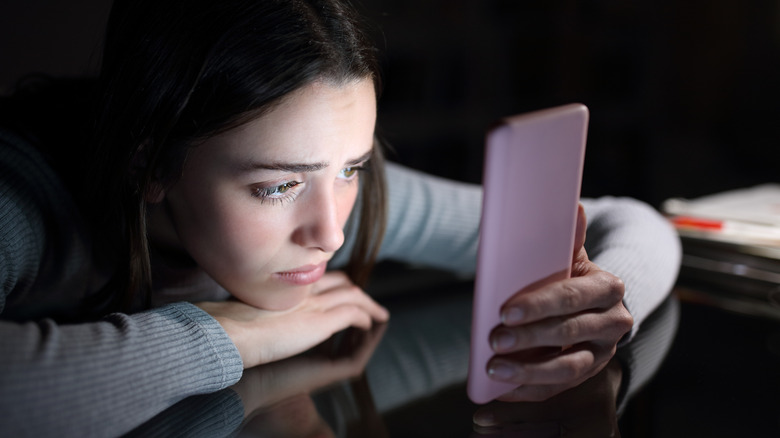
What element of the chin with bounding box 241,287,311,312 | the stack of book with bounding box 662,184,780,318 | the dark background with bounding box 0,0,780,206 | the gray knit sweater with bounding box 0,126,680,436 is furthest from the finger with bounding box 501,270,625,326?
the dark background with bounding box 0,0,780,206

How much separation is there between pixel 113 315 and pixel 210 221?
0.12 metres

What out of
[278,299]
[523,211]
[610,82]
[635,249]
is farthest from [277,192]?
[610,82]

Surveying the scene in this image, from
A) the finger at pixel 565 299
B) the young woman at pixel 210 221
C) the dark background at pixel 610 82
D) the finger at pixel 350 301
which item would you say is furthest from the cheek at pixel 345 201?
the dark background at pixel 610 82

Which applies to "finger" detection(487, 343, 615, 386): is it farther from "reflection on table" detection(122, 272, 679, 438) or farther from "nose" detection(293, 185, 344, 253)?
"nose" detection(293, 185, 344, 253)

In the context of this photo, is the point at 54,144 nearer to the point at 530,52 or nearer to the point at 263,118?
the point at 263,118

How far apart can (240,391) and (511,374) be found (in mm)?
246

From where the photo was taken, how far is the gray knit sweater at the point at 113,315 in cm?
51

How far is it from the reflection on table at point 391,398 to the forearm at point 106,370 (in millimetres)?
27

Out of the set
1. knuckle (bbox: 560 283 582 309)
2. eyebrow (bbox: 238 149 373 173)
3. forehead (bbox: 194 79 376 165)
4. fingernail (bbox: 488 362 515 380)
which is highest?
forehead (bbox: 194 79 376 165)

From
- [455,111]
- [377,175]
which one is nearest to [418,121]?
[455,111]

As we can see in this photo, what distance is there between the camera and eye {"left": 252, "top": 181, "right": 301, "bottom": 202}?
0.64m

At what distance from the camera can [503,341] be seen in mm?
559

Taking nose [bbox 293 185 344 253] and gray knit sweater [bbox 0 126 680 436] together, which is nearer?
gray knit sweater [bbox 0 126 680 436]

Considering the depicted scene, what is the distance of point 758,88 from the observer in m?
1.88
